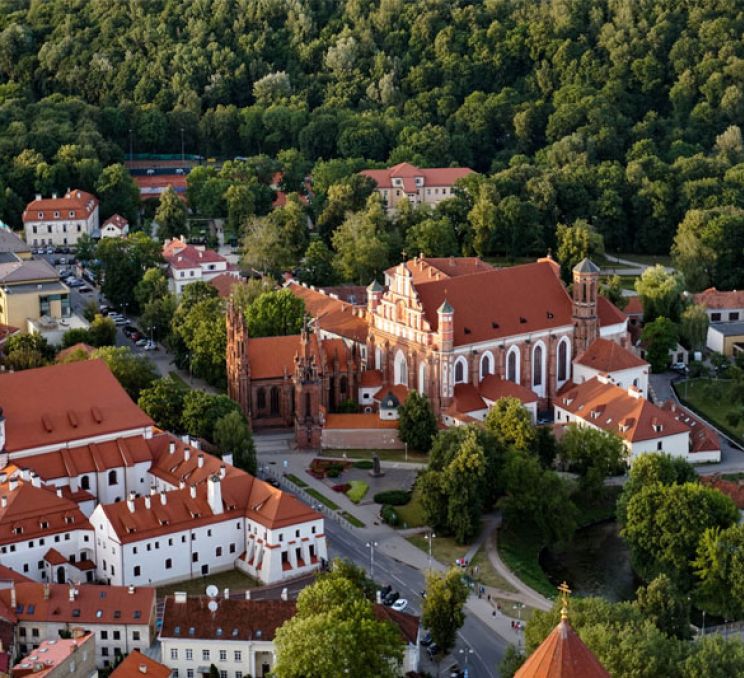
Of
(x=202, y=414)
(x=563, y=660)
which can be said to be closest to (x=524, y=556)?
(x=202, y=414)

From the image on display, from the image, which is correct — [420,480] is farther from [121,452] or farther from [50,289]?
[50,289]

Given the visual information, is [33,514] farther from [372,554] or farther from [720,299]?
[720,299]

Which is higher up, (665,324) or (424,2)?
(424,2)

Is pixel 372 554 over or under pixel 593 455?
under

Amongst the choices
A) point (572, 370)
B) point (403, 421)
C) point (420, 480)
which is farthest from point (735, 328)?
point (420, 480)

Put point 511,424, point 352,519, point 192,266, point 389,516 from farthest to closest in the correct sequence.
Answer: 1. point 192,266
2. point 511,424
3. point 352,519
4. point 389,516

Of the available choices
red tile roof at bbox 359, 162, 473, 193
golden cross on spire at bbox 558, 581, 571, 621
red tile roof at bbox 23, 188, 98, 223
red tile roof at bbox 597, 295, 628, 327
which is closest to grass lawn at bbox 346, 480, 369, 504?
red tile roof at bbox 597, 295, 628, 327

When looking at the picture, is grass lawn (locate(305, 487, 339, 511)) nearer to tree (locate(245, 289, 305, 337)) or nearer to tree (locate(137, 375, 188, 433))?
tree (locate(137, 375, 188, 433))
